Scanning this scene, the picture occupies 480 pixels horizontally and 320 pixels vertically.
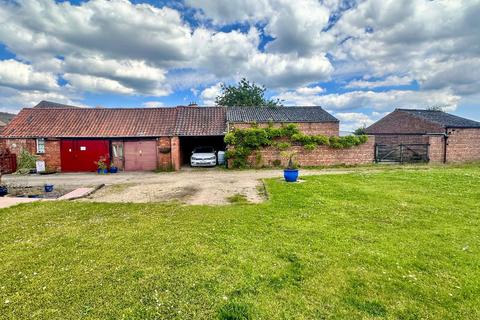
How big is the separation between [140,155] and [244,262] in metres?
14.9

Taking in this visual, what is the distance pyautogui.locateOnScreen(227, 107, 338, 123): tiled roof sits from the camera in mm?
18330

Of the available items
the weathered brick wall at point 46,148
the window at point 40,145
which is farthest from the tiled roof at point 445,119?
the window at point 40,145

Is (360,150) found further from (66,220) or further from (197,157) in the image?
(66,220)

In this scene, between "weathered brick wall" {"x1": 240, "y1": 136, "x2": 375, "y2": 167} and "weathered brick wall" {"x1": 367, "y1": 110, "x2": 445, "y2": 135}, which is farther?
"weathered brick wall" {"x1": 367, "y1": 110, "x2": 445, "y2": 135}

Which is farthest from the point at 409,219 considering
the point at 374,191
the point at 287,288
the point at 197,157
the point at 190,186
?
the point at 197,157

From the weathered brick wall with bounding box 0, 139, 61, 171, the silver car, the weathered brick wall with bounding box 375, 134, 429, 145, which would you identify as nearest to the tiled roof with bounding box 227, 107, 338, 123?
the silver car

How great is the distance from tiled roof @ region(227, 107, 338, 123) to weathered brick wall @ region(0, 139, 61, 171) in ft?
38.6

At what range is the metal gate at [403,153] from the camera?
18750 mm

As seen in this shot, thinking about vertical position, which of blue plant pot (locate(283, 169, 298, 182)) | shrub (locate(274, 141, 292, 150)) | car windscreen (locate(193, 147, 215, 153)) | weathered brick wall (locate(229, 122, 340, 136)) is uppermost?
weathered brick wall (locate(229, 122, 340, 136))

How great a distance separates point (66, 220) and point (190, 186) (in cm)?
501

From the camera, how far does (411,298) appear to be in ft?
9.72

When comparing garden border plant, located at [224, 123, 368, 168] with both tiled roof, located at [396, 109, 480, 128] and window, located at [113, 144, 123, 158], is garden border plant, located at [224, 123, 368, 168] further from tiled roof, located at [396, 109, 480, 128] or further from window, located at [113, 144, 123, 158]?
tiled roof, located at [396, 109, 480, 128]

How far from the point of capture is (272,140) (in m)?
17.0

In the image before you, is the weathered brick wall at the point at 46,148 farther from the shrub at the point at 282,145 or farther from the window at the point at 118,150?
the shrub at the point at 282,145
